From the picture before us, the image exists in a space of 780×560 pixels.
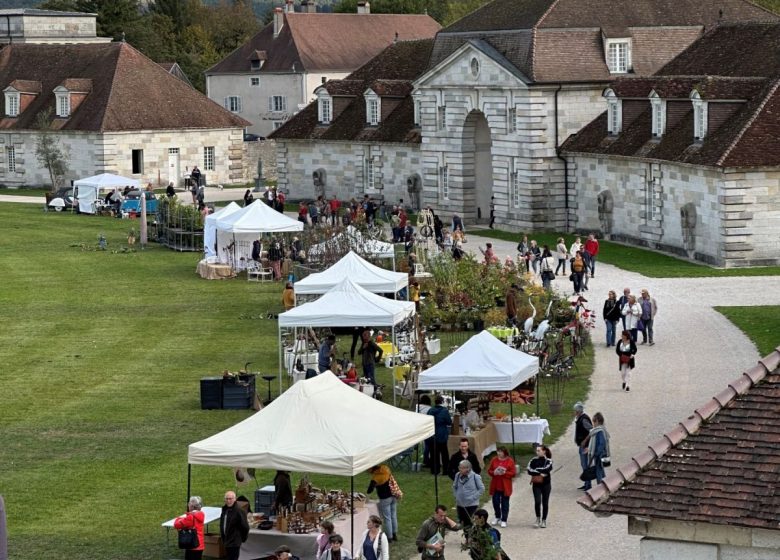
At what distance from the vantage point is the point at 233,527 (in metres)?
21.7

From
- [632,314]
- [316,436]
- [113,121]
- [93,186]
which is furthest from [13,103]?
[316,436]

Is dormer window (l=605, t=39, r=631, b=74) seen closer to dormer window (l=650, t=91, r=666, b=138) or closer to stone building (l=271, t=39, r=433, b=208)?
dormer window (l=650, t=91, r=666, b=138)

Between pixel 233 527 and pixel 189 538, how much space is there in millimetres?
535

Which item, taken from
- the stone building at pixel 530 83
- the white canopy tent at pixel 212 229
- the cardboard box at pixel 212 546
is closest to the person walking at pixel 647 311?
the cardboard box at pixel 212 546

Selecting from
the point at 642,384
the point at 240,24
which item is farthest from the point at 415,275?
the point at 240,24

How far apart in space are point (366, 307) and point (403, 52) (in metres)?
43.6

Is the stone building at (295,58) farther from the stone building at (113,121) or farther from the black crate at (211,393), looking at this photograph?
the black crate at (211,393)

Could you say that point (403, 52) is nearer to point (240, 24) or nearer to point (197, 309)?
point (197, 309)

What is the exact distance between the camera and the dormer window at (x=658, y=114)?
177 ft

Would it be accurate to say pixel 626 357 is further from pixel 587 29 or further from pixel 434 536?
pixel 587 29

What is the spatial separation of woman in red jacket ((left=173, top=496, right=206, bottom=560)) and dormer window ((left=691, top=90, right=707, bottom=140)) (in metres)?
31.8

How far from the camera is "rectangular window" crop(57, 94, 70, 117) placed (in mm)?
78812

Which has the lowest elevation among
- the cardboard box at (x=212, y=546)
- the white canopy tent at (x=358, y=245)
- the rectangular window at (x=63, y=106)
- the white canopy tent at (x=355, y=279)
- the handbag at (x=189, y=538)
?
the cardboard box at (x=212, y=546)

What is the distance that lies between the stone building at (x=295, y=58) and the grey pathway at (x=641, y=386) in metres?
47.0
